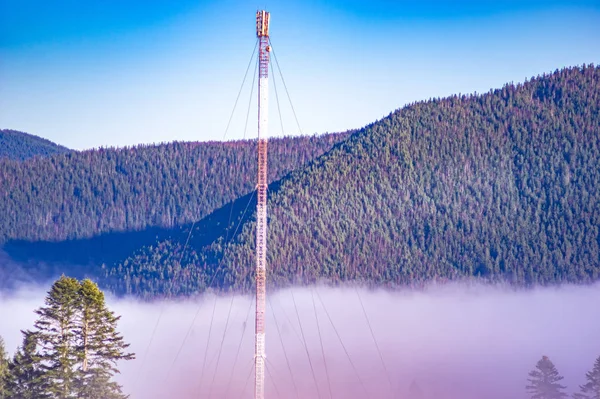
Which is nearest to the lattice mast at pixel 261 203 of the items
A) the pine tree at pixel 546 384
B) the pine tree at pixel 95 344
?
the pine tree at pixel 95 344

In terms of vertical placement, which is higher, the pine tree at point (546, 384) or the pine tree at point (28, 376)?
the pine tree at point (28, 376)

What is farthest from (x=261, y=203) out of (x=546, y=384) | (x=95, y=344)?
(x=546, y=384)

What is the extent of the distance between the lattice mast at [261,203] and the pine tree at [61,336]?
21690mm

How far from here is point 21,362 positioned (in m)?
103

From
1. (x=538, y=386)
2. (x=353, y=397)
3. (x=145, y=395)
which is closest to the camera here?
(x=538, y=386)

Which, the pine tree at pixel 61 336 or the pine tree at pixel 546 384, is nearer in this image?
the pine tree at pixel 61 336

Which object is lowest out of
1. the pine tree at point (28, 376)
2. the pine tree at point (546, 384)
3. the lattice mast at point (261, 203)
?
the pine tree at point (546, 384)

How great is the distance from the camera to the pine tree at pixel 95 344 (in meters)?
102

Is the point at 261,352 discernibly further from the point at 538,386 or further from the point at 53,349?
the point at 538,386

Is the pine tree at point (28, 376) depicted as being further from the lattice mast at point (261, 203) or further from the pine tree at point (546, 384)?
the pine tree at point (546, 384)

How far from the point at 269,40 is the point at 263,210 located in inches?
505

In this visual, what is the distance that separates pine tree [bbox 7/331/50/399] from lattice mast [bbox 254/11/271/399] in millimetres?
22552

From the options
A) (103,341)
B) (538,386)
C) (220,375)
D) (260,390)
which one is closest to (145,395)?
(220,375)

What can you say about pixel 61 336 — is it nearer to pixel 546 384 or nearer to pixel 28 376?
pixel 28 376
